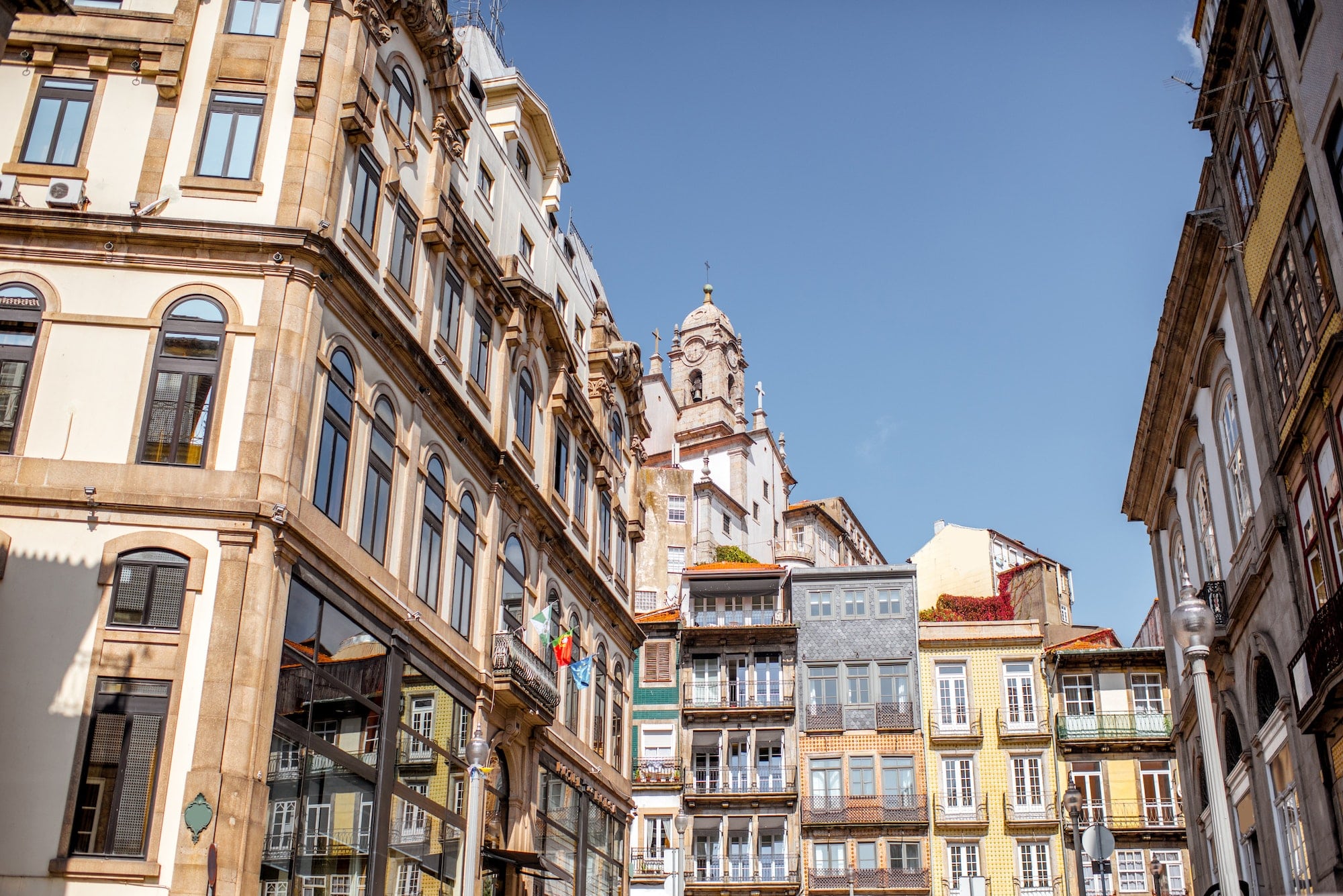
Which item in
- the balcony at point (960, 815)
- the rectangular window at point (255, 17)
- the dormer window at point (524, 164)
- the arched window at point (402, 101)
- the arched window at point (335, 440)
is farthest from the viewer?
the balcony at point (960, 815)

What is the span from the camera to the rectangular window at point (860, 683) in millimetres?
60844

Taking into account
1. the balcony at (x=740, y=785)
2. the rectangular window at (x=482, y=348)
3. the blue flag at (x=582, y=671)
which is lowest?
the blue flag at (x=582, y=671)

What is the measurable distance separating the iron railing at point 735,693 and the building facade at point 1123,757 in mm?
12128

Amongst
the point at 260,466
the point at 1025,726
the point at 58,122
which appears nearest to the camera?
the point at 260,466

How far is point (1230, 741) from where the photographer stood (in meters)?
32.5

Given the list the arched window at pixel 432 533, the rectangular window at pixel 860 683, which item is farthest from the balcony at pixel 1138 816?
the arched window at pixel 432 533

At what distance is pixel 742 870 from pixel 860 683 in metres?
10.0

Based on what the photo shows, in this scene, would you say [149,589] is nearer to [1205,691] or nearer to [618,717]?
[1205,691]

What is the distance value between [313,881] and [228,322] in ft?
33.1

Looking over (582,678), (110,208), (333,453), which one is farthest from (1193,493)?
(110,208)

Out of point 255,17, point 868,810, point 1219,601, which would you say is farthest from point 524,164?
point 868,810

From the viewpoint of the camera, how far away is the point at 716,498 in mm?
90125

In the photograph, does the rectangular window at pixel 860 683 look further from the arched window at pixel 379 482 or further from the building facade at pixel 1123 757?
the arched window at pixel 379 482

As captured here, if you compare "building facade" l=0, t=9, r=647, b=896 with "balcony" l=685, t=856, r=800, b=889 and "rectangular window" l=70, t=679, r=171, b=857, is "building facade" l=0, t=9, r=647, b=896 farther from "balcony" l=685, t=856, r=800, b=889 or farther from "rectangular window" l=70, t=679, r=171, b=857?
"balcony" l=685, t=856, r=800, b=889
